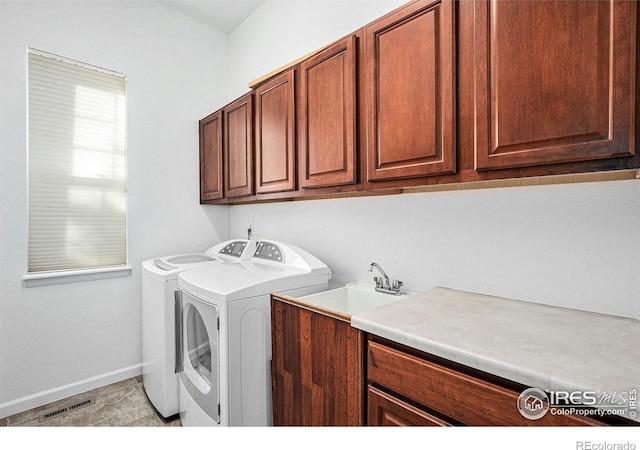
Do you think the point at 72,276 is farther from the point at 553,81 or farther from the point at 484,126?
the point at 553,81

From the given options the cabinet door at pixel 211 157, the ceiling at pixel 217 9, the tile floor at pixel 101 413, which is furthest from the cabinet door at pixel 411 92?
the tile floor at pixel 101 413

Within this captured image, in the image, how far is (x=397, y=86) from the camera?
1326 mm

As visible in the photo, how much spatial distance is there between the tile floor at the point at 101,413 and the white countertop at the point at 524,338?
5.77 feet

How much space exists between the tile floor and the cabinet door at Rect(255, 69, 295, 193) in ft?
5.46

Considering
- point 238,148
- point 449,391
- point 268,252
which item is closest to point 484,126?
point 449,391

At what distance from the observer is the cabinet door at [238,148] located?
7.18ft

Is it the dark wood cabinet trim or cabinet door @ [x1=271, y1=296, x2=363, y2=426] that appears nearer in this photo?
the dark wood cabinet trim

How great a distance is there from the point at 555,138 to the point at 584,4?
1.25ft

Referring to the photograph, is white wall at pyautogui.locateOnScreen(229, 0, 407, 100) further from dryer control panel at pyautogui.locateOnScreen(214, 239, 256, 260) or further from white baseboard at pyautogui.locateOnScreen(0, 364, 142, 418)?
white baseboard at pyautogui.locateOnScreen(0, 364, 142, 418)

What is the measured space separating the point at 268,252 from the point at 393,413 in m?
1.38

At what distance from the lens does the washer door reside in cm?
155

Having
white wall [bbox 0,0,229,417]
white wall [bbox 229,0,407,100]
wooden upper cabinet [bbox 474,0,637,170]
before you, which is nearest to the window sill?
white wall [bbox 0,0,229,417]

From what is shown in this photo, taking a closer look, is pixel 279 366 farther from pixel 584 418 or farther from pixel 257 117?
pixel 257 117

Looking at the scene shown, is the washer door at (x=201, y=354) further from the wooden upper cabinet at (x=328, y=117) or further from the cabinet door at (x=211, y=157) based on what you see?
the cabinet door at (x=211, y=157)
